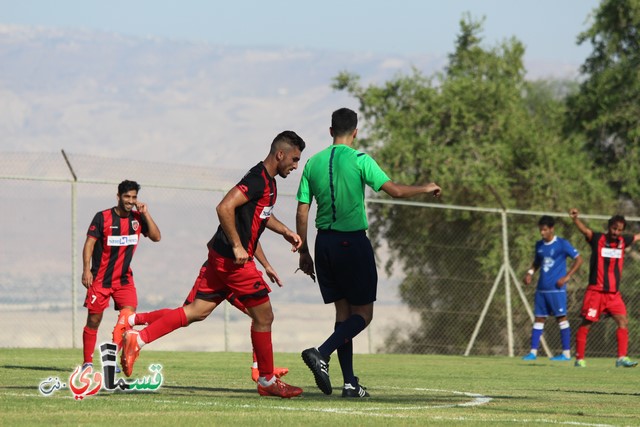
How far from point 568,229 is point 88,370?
69.9 ft

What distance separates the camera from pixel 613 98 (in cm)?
3503

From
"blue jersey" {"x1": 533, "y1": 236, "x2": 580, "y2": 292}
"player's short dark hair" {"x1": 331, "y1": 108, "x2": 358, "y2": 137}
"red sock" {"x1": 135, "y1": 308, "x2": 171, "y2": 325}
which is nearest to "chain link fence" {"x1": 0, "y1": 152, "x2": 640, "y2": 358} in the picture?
"blue jersey" {"x1": 533, "y1": 236, "x2": 580, "y2": 292}

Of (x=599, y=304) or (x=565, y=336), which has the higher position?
(x=599, y=304)

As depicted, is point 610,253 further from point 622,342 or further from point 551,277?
point 551,277

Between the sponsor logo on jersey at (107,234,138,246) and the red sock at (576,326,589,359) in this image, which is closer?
the sponsor logo on jersey at (107,234,138,246)

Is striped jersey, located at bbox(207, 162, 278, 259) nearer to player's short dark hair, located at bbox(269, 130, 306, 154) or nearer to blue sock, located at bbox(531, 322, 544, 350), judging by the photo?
player's short dark hair, located at bbox(269, 130, 306, 154)

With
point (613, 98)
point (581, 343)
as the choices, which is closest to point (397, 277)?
point (581, 343)

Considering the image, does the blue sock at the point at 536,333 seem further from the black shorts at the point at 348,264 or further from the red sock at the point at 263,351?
the red sock at the point at 263,351

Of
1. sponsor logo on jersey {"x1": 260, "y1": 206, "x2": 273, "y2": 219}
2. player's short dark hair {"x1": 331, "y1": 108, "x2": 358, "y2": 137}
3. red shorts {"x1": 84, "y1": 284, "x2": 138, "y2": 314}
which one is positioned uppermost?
player's short dark hair {"x1": 331, "y1": 108, "x2": 358, "y2": 137}

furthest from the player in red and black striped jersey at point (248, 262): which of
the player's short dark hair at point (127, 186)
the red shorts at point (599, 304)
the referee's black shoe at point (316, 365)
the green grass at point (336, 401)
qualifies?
the red shorts at point (599, 304)

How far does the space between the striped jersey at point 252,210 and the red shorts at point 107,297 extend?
346cm

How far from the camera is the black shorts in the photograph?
29.7ft

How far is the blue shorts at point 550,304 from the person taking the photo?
18594 mm

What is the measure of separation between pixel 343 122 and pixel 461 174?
24110 millimetres
